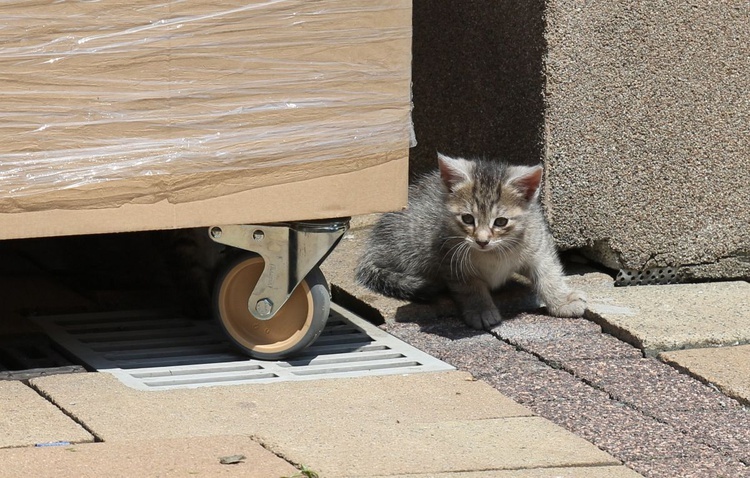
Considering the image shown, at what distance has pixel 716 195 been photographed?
5.00 m

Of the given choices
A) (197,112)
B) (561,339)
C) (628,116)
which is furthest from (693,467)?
(628,116)

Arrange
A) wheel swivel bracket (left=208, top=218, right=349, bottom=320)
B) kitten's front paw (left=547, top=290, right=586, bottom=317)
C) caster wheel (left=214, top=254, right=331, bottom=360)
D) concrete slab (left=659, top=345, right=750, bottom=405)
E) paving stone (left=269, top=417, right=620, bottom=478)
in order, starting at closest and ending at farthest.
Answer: paving stone (left=269, top=417, right=620, bottom=478), concrete slab (left=659, top=345, right=750, bottom=405), wheel swivel bracket (left=208, top=218, right=349, bottom=320), caster wheel (left=214, top=254, right=331, bottom=360), kitten's front paw (left=547, top=290, right=586, bottom=317)

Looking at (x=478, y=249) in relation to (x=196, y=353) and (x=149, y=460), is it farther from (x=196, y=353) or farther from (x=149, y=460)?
(x=149, y=460)

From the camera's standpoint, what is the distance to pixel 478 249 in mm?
4641

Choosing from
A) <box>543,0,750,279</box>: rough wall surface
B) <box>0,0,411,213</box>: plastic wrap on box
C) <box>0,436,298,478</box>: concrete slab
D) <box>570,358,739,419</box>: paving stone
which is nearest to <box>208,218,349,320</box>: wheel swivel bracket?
<box>0,0,411,213</box>: plastic wrap on box

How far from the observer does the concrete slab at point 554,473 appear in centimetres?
300

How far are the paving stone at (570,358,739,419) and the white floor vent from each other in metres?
0.51

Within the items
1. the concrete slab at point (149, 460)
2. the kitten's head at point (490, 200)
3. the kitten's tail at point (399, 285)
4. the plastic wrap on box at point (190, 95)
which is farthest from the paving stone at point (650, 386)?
the concrete slab at point (149, 460)

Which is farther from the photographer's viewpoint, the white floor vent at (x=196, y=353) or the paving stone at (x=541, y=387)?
the white floor vent at (x=196, y=353)

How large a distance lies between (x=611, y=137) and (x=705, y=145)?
→ 44cm

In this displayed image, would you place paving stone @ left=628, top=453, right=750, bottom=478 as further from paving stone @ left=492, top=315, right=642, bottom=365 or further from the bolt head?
the bolt head

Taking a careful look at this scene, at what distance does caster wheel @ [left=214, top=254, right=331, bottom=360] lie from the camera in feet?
13.2

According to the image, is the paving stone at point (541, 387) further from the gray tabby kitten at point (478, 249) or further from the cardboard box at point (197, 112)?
the cardboard box at point (197, 112)

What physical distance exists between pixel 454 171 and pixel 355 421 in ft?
4.96
